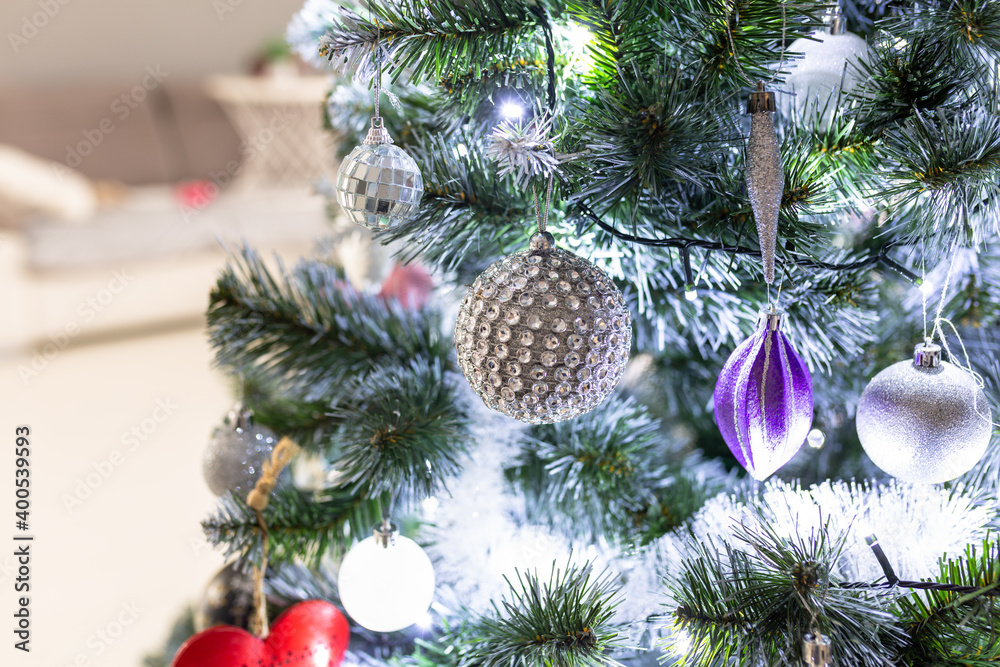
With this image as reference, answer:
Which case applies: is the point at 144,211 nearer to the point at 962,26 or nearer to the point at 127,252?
the point at 127,252

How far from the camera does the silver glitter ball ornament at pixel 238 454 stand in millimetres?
602

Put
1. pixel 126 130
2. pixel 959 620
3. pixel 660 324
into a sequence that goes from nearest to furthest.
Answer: pixel 959 620 < pixel 660 324 < pixel 126 130

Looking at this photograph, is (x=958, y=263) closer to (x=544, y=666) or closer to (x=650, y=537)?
(x=650, y=537)

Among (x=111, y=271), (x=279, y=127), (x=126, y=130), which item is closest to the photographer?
(x=111, y=271)

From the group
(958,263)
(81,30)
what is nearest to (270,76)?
(81,30)

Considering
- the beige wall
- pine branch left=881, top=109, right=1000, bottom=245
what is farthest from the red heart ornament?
the beige wall

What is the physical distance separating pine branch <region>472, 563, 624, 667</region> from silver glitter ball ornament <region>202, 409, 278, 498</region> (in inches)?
10.4

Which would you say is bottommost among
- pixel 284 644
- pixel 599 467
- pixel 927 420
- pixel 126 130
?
pixel 126 130

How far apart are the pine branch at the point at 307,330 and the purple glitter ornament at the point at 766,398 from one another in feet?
0.86

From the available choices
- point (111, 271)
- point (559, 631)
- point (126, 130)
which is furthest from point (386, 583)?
point (126, 130)

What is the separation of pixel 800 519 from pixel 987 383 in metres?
0.20

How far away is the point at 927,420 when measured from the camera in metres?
0.40

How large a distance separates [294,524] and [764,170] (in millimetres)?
407

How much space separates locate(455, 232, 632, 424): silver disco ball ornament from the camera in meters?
0.39
